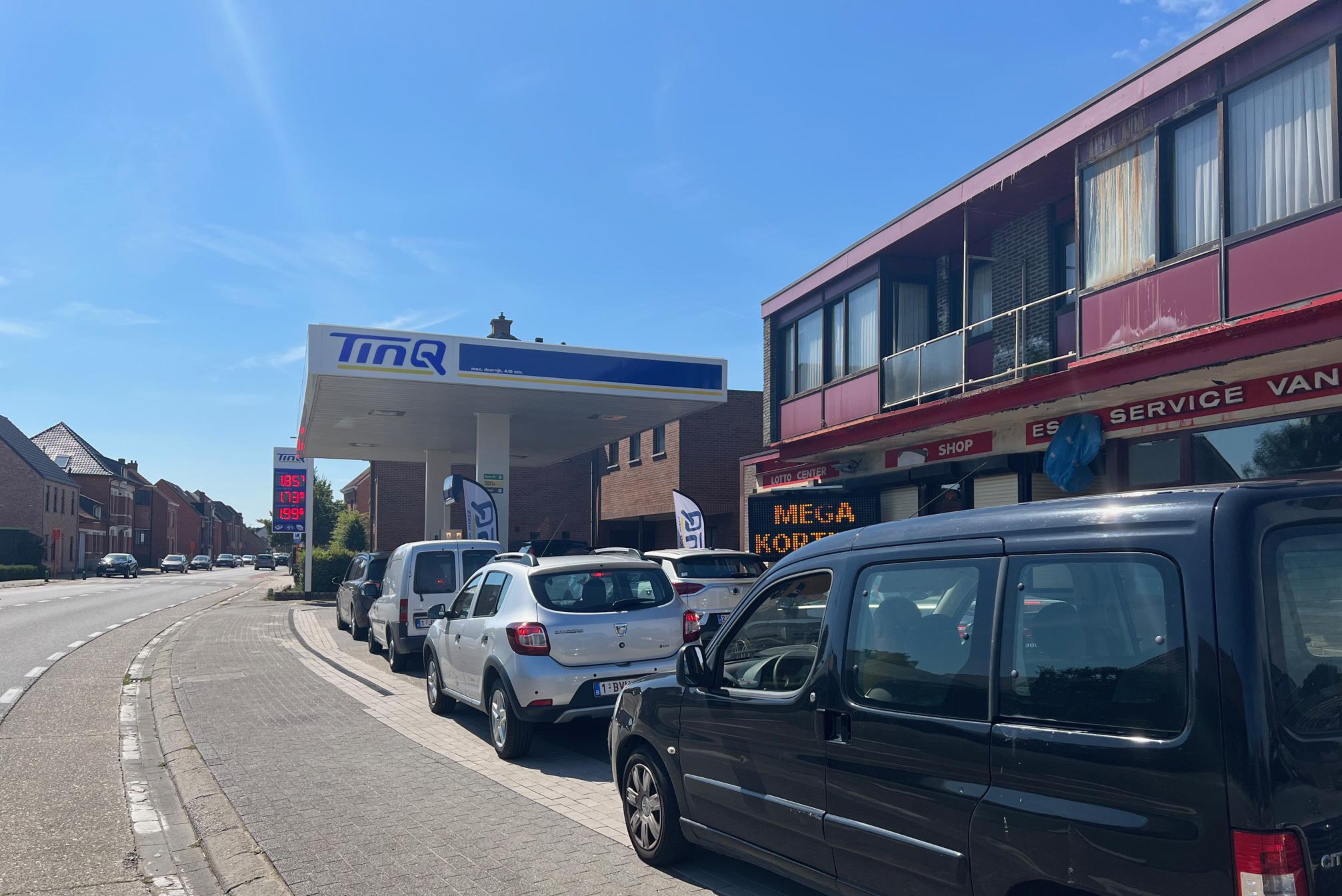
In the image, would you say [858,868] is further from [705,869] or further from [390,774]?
[390,774]

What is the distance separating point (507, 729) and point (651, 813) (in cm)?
298

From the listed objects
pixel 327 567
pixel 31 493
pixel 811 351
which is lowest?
pixel 327 567

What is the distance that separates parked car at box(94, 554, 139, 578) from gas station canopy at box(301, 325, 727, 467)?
42209mm

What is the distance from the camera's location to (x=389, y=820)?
245 inches

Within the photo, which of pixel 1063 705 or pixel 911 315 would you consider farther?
pixel 911 315

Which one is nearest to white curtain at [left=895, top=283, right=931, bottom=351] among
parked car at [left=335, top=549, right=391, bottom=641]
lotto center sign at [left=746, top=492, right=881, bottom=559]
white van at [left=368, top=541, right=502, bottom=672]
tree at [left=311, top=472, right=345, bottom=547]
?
lotto center sign at [left=746, top=492, right=881, bottom=559]

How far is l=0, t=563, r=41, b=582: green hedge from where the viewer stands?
163 ft

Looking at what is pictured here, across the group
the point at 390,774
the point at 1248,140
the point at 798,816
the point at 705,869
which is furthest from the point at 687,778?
the point at 1248,140

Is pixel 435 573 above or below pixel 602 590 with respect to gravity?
below

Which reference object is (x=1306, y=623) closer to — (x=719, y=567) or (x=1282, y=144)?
(x=1282, y=144)

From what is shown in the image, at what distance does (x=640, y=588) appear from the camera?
28.1ft

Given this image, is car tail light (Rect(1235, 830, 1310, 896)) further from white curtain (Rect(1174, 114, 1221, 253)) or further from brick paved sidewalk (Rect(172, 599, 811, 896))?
white curtain (Rect(1174, 114, 1221, 253))

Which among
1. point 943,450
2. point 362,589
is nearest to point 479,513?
point 362,589

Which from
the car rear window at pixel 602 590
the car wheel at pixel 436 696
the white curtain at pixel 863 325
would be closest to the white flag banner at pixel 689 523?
the white curtain at pixel 863 325
